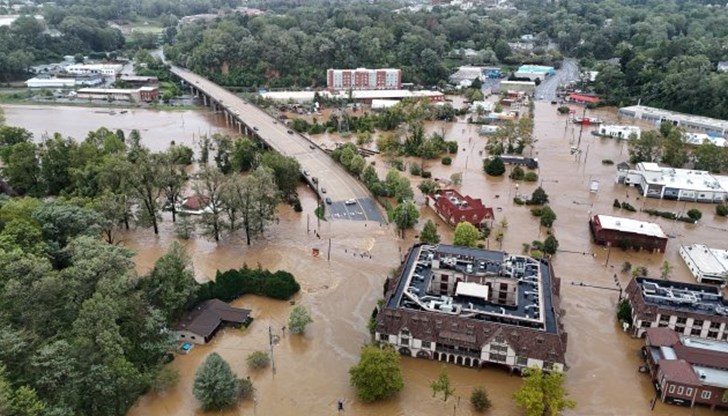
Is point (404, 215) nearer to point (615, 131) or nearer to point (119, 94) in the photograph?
point (615, 131)

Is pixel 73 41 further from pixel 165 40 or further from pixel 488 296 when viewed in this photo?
pixel 488 296

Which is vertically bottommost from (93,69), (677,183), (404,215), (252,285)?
(252,285)

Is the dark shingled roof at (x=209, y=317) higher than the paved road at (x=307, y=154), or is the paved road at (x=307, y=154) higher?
the paved road at (x=307, y=154)

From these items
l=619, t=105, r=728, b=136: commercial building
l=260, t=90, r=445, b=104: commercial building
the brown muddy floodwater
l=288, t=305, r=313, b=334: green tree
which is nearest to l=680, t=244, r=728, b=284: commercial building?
the brown muddy floodwater

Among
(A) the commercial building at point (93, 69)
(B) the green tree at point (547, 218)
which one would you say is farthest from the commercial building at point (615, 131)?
(A) the commercial building at point (93, 69)

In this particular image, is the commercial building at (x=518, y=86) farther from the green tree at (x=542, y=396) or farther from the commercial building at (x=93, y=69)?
the green tree at (x=542, y=396)

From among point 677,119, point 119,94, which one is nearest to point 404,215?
point 677,119
